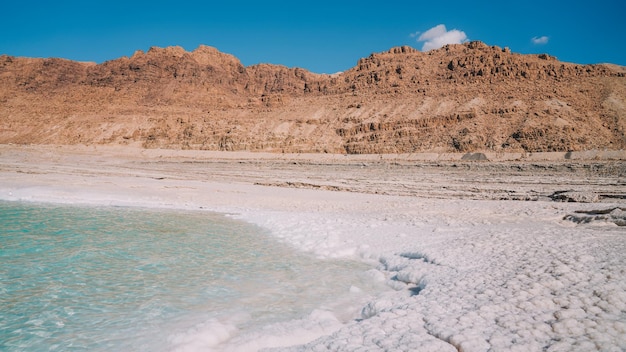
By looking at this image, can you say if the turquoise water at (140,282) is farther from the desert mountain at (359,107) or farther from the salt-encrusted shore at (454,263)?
the desert mountain at (359,107)

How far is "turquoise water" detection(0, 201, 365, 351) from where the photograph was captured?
14.1 ft

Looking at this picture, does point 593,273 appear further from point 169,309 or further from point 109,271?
point 109,271

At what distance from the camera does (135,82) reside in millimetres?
90688

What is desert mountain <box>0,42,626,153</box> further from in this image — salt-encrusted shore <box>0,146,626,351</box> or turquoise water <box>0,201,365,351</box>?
turquoise water <box>0,201,365,351</box>

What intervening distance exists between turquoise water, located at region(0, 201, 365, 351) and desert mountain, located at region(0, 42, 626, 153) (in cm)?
3609

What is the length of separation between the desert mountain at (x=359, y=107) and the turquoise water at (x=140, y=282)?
1421 inches

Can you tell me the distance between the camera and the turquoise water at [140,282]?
14.1 feet

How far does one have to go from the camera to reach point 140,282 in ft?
19.2

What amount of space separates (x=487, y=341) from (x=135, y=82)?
333ft

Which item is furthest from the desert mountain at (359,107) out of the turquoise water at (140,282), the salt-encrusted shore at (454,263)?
the turquoise water at (140,282)

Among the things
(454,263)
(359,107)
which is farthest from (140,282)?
(359,107)

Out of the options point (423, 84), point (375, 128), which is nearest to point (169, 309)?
point (375, 128)

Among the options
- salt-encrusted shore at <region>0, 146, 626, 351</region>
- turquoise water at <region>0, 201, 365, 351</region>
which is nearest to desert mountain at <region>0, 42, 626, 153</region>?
salt-encrusted shore at <region>0, 146, 626, 351</region>

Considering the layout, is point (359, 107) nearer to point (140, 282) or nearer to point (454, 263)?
point (454, 263)
